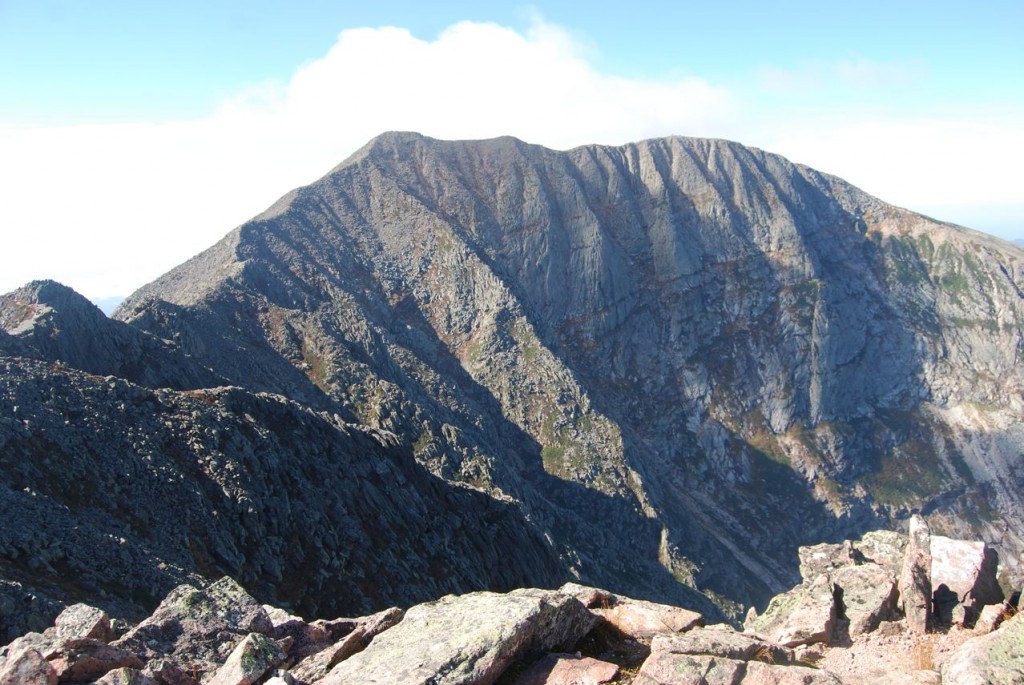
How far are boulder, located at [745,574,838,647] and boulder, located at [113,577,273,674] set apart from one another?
14.9m

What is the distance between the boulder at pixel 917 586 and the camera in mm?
19906

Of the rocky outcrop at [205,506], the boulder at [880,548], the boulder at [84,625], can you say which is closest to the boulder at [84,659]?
the boulder at [84,625]

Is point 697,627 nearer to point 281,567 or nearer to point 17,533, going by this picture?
point 17,533

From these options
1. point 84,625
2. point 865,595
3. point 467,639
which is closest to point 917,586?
point 865,595

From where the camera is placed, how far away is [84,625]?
19031 millimetres

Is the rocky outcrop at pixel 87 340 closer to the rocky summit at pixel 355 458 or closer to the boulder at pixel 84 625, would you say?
the rocky summit at pixel 355 458

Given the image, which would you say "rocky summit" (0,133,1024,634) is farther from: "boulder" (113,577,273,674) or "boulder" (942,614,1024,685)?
"boulder" (113,577,273,674)

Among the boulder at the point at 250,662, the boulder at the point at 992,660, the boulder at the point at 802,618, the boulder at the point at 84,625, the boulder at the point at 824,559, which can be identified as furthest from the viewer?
the boulder at the point at 824,559

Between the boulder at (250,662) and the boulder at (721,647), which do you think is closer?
the boulder at (250,662)

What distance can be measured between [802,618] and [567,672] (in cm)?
939

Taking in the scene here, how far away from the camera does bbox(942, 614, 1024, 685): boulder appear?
1375 cm

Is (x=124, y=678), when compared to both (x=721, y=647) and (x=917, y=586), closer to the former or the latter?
(x=721, y=647)

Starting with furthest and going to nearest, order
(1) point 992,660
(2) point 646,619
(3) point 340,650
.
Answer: (2) point 646,619
(3) point 340,650
(1) point 992,660

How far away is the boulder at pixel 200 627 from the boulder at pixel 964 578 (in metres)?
19.8
